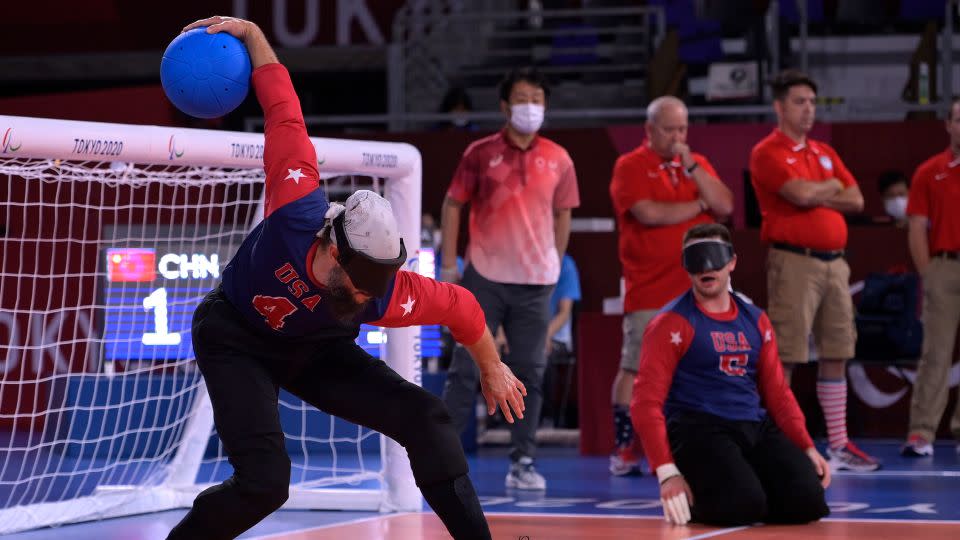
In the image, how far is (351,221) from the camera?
135 inches

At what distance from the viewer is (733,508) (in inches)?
220

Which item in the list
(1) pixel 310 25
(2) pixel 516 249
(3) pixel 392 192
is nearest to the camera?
(3) pixel 392 192

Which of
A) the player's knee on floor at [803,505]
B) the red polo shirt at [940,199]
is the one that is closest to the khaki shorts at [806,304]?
the red polo shirt at [940,199]

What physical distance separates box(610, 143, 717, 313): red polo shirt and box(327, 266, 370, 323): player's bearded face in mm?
4089

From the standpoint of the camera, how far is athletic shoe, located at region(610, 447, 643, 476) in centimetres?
760

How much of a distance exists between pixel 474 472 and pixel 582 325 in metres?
1.56

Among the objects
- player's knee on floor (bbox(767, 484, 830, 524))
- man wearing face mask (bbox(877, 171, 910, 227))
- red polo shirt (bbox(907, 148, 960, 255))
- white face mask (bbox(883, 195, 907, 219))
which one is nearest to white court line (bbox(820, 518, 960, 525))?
player's knee on floor (bbox(767, 484, 830, 524))

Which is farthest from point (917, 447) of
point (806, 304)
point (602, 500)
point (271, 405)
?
point (271, 405)

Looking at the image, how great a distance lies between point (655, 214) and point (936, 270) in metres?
2.01

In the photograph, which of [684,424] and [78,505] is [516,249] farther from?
[78,505]

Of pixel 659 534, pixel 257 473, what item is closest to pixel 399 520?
pixel 659 534

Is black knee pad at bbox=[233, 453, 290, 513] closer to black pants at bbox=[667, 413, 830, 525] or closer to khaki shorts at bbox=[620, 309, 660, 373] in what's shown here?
black pants at bbox=[667, 413, 830, 525]

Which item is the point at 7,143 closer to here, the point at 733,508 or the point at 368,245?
the point at 368,245

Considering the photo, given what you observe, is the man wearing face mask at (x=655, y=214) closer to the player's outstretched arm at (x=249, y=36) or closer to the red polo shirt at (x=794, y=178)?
the red polo shirt at (x=794, y=178)
